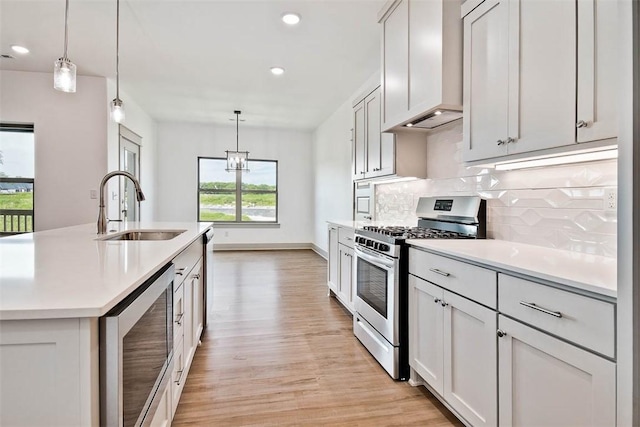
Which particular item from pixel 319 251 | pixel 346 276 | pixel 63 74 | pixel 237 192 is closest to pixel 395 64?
pixel 346 276

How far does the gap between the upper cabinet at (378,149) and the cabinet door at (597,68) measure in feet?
5.56

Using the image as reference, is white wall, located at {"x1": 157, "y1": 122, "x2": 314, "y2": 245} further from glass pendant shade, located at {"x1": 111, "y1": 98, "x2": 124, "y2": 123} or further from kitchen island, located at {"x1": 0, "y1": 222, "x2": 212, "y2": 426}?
kitchen island, located at {"x1": 0, "y1": 222, "x2": 212, "y2": 426}

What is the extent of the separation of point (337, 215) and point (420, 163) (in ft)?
9.78

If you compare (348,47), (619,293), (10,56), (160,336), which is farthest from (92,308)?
(10,56)

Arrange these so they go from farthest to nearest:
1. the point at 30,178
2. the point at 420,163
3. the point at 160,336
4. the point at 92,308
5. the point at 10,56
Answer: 1. the point at 30,178
2. the point at 10,56
3. the point at 420,163
4. the point at 160,336
5. the point at 92,308

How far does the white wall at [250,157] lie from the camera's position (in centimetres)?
738

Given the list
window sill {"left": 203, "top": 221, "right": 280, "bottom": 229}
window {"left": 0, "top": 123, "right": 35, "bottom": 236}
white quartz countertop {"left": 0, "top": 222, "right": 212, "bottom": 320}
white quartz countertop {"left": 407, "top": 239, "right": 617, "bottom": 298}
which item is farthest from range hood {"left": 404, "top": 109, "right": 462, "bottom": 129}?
window sill {"left": 203, "top": 221, "right": 280, "bottom": 229}

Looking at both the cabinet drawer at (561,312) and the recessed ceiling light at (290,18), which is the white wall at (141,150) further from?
the cabinet drawer at (561,312)

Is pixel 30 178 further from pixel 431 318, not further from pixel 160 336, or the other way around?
pixel 431 318

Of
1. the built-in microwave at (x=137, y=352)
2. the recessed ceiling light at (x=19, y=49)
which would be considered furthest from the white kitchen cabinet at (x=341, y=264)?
the recessed ceiling light at (x=19, y=49)

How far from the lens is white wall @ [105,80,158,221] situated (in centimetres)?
479

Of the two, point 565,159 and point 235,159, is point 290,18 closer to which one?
point 565,159

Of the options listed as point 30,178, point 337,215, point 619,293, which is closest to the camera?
point 619,293

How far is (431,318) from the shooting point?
1.95 metres
